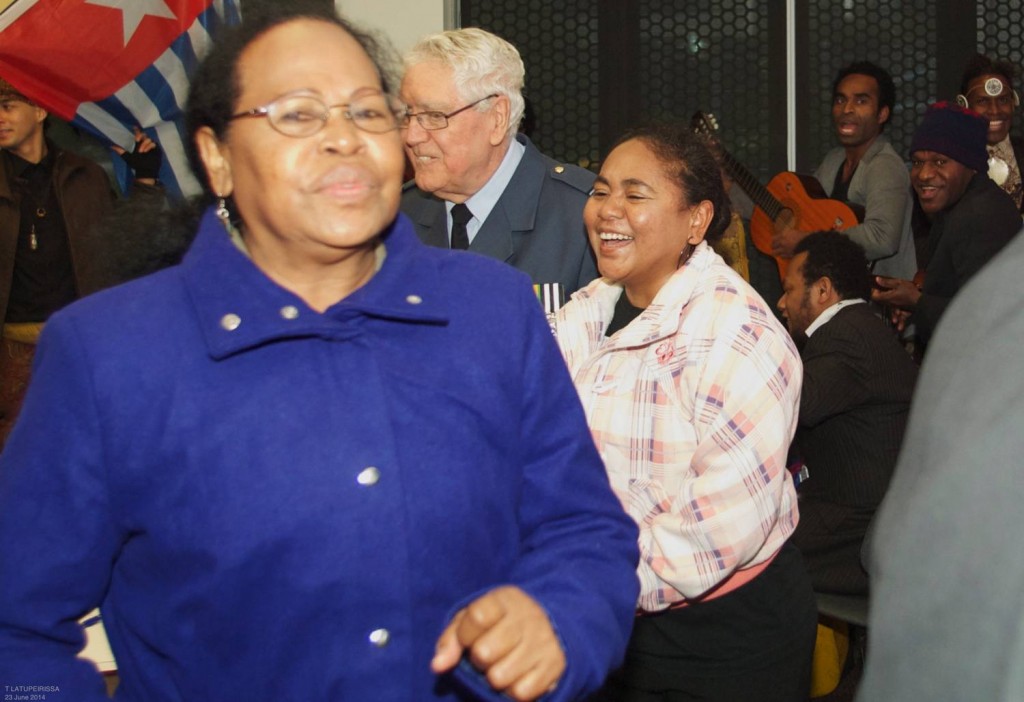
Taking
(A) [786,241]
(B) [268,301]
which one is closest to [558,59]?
(A) [786,241]

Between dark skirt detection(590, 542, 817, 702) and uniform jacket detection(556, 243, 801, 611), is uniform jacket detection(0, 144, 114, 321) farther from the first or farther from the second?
dark skirt detection(590, 542, 817, 702)

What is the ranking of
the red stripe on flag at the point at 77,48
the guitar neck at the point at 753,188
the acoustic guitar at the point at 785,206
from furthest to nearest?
the guitar neck at the point at 753,188 < the acoustic guitar at the point at 785,206 < the red stripe on flag at the point at 77,48

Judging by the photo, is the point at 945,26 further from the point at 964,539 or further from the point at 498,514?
the point at 964,539

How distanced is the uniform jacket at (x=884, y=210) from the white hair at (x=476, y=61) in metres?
2.71

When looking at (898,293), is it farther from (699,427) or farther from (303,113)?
(303,113)

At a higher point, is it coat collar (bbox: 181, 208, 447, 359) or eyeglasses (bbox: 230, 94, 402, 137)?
eyeglasses (bbox: 230, 94, 402, 137)

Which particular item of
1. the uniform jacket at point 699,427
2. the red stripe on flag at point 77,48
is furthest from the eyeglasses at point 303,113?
the red stripe on flag at point 77,48

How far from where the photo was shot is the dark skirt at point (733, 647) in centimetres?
254

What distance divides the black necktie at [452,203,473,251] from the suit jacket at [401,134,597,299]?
5 centimetres

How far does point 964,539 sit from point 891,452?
3373 mm

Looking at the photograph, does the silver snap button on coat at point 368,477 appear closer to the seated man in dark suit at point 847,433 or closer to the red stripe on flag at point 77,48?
the red stripe on flag at point 77,48

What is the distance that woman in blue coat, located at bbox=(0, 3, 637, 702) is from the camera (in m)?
1.50

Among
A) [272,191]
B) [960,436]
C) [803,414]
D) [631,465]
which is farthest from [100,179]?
[960,436]

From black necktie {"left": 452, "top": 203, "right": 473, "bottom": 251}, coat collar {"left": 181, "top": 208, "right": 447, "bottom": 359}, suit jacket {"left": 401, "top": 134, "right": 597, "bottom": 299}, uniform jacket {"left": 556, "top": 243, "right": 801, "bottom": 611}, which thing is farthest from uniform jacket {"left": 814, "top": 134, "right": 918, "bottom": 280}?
coat collar {"left": 181, "top": 208, "right": 447, "bottom": 359}
